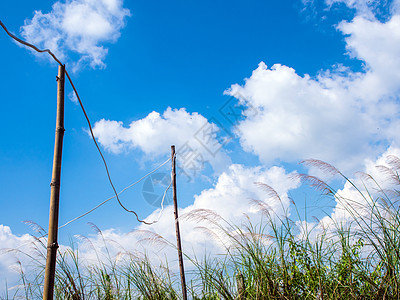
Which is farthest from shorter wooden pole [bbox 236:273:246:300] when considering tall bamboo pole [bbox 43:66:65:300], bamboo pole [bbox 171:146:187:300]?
tall bamboo pole [bbox 43:66:65:300]

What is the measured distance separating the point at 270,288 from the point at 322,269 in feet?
1.56

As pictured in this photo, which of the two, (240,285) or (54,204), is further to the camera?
(240,285)

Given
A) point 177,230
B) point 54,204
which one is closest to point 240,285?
point 177,230

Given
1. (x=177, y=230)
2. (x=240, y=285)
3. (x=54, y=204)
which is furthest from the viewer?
(x=177, y=230)

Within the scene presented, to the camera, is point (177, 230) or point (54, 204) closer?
point (54, 204)

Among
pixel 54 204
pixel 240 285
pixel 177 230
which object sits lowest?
pixel 240 285

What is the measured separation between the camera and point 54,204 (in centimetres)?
249

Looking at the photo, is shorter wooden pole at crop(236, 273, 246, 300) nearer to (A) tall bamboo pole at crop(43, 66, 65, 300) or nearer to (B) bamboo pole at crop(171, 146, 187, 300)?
(B) bamboo pole at crop(171, 146, 187, 300)

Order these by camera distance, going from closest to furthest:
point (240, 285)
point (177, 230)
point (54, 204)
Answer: point (54, 204) < point (240, 285) < point (177, 230)

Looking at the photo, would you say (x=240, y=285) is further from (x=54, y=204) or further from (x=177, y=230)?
(x=54, y=204)

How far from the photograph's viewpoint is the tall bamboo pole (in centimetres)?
239

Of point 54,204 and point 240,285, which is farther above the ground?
point 54,204

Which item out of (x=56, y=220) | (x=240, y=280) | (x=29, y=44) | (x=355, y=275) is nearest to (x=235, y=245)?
(x=240, y=280)

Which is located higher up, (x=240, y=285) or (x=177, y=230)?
(x=177, y=230)
